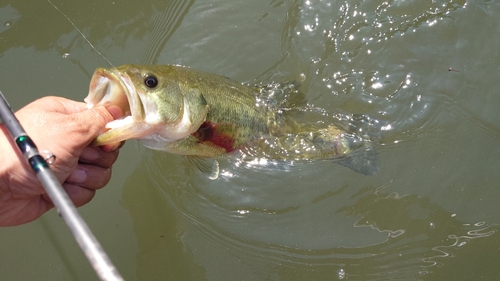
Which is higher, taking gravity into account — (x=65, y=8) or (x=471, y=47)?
(x=471, y=47)

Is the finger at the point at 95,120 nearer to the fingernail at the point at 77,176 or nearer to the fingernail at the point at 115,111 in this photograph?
the fingernail at the point at 115,111

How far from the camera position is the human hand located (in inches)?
90.6

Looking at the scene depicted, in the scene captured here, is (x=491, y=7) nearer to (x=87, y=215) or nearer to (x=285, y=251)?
(x=285, y=251)

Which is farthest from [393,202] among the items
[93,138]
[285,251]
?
[93,138]

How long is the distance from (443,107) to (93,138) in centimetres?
320

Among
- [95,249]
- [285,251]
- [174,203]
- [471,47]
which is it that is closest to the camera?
[95,249]

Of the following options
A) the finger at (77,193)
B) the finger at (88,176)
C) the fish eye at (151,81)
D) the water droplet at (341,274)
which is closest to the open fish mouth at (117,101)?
the fish eye at (151,81)

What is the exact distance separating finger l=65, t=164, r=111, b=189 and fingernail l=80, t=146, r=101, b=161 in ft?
0.24

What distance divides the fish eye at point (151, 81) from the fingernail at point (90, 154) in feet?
1.58

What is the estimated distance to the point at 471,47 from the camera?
4.36m

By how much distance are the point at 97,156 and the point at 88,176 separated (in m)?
0.14

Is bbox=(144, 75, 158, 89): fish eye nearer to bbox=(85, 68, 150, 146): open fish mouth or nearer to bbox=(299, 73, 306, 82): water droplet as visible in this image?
bbox=(85, 68, 150, 146): open fish mouth

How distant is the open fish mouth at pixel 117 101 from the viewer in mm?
2418

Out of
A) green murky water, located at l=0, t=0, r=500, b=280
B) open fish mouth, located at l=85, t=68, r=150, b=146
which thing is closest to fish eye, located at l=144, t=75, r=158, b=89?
open fish mouth, located at l=85, t=68, r=150, b=146
